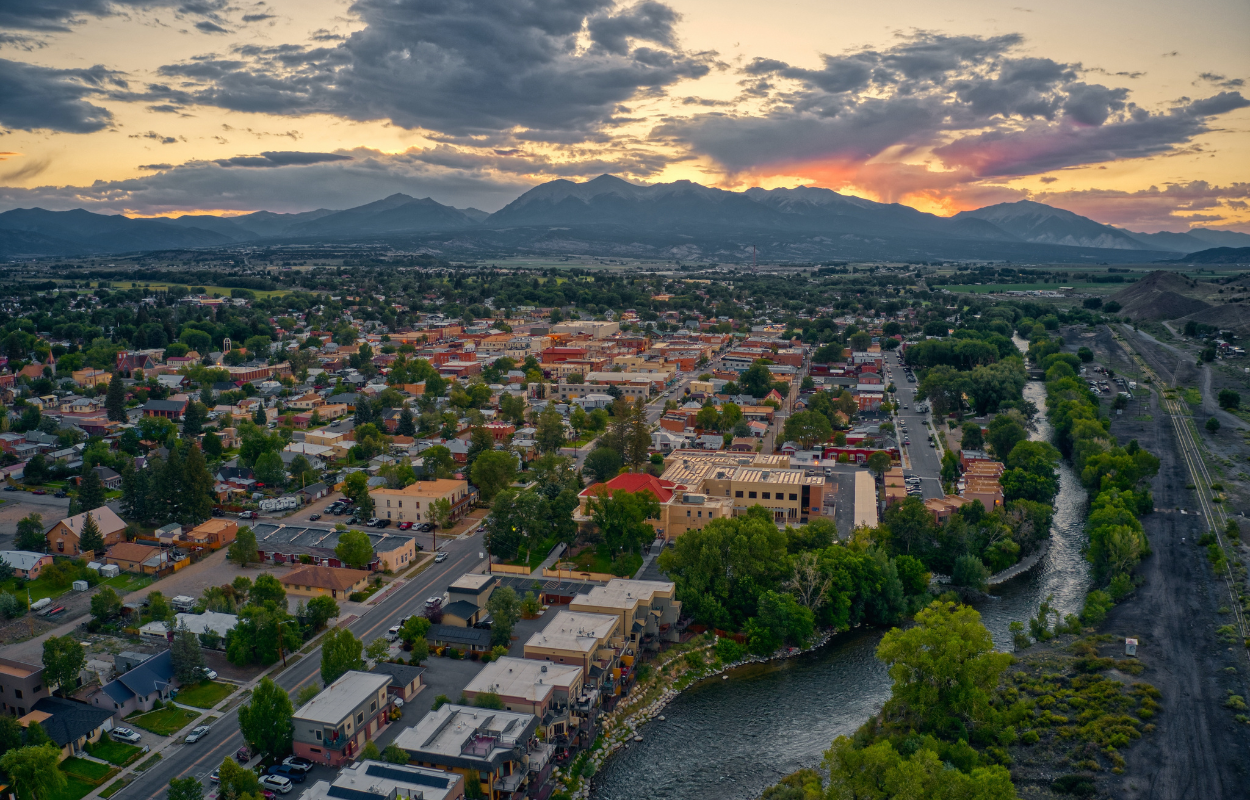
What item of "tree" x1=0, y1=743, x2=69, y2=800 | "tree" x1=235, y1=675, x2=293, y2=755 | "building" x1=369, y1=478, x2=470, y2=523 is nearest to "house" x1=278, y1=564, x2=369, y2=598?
"building" x1=369, y1=478, x2=470, y2=523

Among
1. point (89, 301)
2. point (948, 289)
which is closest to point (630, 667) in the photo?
point (89, 301)

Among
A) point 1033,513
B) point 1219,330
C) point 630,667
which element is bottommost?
point 630,667

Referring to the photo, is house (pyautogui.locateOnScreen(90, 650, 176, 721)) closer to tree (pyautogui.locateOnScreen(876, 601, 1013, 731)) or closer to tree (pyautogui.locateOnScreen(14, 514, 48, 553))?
tree (pyautogui.locateOnScreen(14, 514, 48, 553))

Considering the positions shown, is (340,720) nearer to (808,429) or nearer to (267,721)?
(267,721)

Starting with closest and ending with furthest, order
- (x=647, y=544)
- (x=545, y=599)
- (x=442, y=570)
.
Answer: (x=545, y=599), (x=442, y=570), (x=647, y=544)

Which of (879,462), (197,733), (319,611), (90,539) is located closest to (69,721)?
(197,733)

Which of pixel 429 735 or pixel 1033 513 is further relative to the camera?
pixel 1033 513

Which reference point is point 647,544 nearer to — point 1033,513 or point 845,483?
point 845,483
